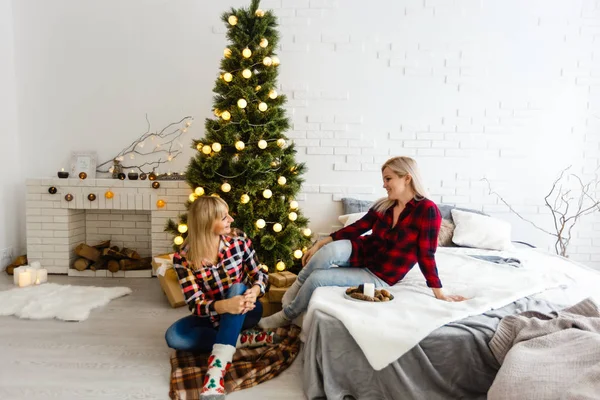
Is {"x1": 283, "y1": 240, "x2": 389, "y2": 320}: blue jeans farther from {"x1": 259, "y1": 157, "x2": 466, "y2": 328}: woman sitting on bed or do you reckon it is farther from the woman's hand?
the woman's hand

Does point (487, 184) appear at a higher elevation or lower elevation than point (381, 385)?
higher

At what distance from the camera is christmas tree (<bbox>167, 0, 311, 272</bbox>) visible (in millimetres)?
3305

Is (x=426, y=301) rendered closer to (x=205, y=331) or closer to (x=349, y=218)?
(x=205, y=331)

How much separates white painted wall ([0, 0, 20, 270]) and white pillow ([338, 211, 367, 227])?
3204mm

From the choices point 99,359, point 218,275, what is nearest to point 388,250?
point 218,275

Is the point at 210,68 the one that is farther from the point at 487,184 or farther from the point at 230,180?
the point at 487,184

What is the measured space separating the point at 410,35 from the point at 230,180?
2.18 metres

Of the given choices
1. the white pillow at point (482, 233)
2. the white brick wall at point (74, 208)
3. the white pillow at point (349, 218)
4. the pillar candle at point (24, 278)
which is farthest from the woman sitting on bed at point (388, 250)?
the pillar candle at point (24, 278)

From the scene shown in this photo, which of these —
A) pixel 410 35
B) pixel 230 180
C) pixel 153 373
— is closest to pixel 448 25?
pixel 410 35

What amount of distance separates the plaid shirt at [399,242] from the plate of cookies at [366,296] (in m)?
0.23

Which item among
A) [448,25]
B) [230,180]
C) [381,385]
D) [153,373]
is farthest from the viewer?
[448,25]

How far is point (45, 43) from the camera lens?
14.3 ft

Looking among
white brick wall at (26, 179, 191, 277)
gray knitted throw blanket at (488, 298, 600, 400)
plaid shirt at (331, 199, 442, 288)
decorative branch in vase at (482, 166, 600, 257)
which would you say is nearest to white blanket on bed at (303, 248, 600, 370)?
plaid shirt at (331, 199, 442, 288)

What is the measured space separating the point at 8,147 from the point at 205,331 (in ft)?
10.5
